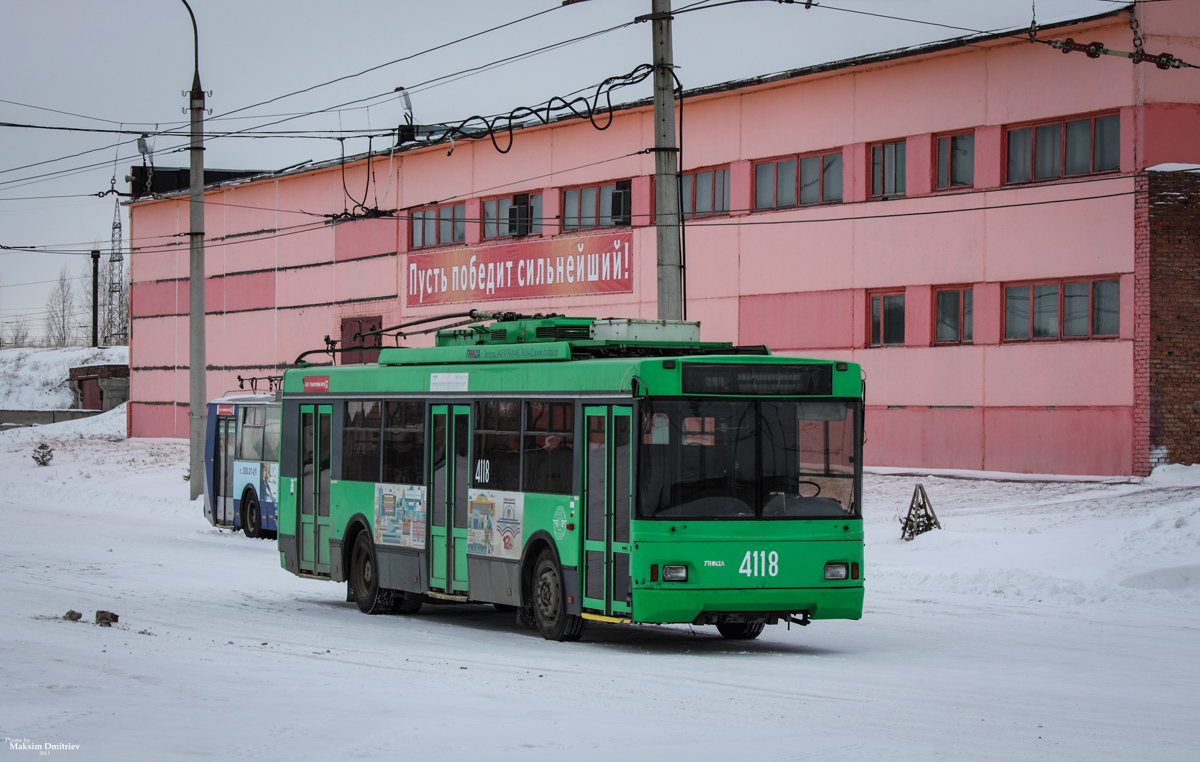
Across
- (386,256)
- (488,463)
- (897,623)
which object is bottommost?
(897,623)

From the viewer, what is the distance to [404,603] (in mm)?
17859

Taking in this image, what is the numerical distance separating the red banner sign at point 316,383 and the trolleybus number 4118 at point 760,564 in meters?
7.47

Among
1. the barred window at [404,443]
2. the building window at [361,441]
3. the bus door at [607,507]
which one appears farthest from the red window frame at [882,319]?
the bus door at [607,507]

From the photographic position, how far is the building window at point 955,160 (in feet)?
105

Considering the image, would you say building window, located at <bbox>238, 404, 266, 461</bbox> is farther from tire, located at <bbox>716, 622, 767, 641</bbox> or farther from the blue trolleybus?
tire, located at <bbox>716, 622, 767, 641</bbox>

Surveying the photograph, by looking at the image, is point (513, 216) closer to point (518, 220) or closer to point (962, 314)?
point (518, 220)

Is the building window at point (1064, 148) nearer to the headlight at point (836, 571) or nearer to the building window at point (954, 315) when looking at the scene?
the building window at point (954, 315)

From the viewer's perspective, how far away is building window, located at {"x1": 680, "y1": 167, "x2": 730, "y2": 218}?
123ft

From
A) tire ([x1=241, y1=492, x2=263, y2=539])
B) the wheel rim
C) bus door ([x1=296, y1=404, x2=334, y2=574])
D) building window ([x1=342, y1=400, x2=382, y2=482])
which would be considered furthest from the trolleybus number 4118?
tire ([x1=241, y1=492, x2=263, y2=539])

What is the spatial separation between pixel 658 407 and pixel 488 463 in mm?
2976

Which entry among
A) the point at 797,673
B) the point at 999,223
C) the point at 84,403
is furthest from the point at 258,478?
the point at 84,403

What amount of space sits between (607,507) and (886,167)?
21850 mm

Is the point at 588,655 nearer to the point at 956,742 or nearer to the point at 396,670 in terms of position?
the point at 396,670

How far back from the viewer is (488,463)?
1562cm
